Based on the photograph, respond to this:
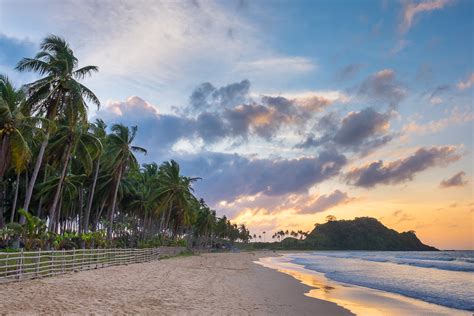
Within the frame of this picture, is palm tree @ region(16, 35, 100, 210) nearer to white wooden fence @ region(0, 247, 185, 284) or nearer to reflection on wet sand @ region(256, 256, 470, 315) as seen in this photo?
white wooden fence @ region(0, 247, 185, 284)

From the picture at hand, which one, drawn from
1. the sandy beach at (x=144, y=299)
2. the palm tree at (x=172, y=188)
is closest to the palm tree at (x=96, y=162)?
the palm tree at (x=172, y=188)

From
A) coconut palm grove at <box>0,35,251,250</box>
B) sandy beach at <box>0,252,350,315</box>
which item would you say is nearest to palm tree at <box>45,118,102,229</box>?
coconut palm grove at <box>0,35,251,250</box>

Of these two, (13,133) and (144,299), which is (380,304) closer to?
(144,299)

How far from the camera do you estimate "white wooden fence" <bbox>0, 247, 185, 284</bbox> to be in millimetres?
15508

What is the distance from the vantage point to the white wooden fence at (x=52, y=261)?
1551cm

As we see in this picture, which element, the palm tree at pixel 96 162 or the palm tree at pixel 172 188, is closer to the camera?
the palm tree at pixel 96 162

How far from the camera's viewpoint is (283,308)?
43.0ft

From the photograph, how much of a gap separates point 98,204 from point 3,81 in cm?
2810

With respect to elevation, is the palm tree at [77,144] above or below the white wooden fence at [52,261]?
above

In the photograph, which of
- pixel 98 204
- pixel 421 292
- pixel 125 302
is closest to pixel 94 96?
pixel 125 302

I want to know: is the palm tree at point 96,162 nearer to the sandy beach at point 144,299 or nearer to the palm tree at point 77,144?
the palm tree at point 77,144

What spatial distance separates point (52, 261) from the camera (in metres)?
18.8

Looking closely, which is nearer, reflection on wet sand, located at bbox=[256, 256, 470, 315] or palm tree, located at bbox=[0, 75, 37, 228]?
reflection on wet sand, located at bbox=[256, 256, 470, 315]

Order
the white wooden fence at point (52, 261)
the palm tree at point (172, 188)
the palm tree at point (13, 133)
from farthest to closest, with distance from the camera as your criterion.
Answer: the palm tree at point (172, 188)
the palm tree at point (13, 133)
the white wooden fence at point (52, 261)
